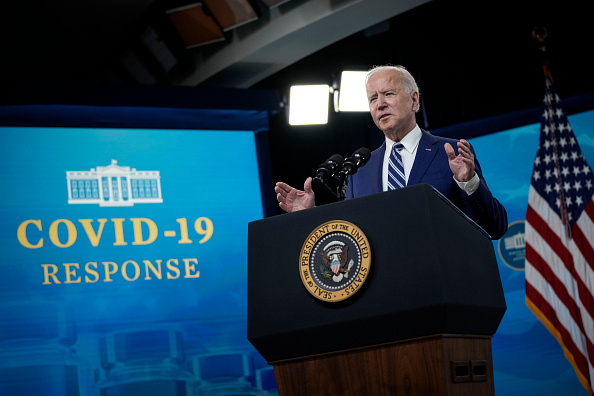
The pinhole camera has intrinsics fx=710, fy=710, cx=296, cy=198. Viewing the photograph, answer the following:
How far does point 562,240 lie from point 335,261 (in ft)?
12.1

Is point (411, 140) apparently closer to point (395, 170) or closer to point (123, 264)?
point (395, 170)

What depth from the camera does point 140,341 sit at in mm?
4230

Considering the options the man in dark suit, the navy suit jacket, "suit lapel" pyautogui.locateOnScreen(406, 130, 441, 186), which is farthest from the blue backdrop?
"suit lapel" pyautogui.locateOnScreen(406, 130, 441, 186)

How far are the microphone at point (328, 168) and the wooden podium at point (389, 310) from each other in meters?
0.15

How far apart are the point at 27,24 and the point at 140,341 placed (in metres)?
3.39

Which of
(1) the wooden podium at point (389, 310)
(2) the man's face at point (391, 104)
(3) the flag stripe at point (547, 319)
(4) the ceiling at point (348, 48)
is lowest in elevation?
(3) the flag stripe at point (547, 319)

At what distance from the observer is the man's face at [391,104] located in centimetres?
188

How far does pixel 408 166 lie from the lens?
186 cm

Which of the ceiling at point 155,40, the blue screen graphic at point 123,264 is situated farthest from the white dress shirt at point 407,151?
the ceiling at point 155,40

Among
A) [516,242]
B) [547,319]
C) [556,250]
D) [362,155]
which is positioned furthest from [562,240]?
[362,155]

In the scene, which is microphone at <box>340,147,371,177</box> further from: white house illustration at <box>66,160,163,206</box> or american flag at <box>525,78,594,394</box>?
american flag at <box>525,78,594,394</box>

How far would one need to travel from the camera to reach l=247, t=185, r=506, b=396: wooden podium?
1378mm

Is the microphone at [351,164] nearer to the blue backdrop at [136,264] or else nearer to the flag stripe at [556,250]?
the blue backdrop at [136,264]

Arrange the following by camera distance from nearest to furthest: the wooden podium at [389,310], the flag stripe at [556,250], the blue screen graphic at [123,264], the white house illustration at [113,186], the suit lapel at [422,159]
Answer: the wooden podium at [389,310] → the suit lapel at [422,159] → the blue screen graphic at [123,264] → the white house illustration at [113,186] → the flag stripe at [556,250]
